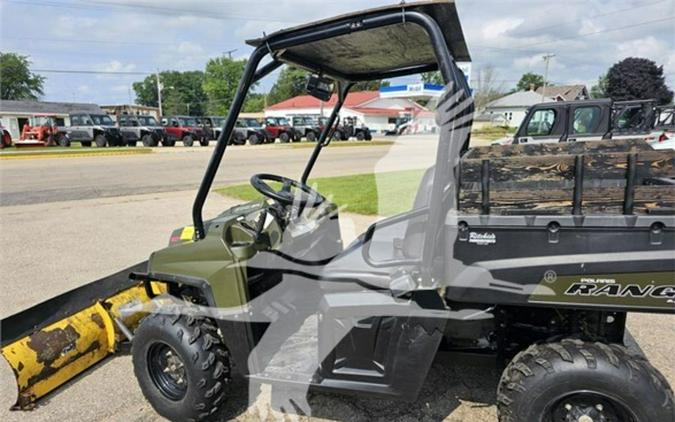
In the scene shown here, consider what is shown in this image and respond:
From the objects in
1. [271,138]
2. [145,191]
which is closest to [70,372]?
[145,191]

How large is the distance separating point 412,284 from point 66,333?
Answer: 2272 millimetres

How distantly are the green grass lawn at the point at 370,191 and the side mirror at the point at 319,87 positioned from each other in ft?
2.79

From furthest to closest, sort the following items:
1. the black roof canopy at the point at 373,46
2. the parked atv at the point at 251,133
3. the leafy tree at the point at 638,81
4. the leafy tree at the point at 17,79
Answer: the leafy tree at the point at 17,79 → the leafy tree at the point at 638,81 → the parked atv at the point at 251,133 → the black roof canopy at the point at 373,46

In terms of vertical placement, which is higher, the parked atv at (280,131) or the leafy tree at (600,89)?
the leafy tree at (600,89)

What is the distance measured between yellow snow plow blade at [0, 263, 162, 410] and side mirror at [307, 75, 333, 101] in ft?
5.71

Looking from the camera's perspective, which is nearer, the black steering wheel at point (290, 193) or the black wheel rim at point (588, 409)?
the black wheel rim at point (588, 409)

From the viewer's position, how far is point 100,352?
321 centimetres

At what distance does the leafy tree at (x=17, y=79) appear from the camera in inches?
2874

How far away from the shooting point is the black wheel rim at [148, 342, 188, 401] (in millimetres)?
2691

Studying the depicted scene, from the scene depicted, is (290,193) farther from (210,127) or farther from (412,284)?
(210,127)

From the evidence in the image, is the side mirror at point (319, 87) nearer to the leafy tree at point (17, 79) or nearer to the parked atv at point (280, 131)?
the parked atv at point (280, 131)

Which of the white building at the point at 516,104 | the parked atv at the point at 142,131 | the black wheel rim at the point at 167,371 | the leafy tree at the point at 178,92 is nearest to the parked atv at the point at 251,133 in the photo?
the parked atv at the point at 142,131

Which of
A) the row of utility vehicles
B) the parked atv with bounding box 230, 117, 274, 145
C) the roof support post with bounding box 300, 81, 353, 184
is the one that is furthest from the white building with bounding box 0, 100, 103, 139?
the roof support post with bounding box 300, 81, 353, 184

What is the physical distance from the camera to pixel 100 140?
2622cm
